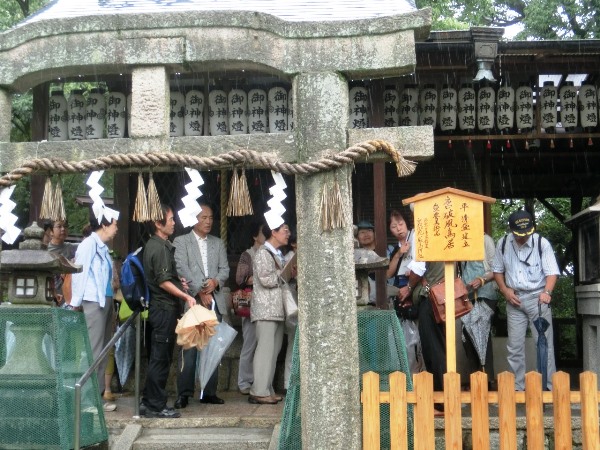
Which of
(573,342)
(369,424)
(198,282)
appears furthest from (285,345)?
(573,342)

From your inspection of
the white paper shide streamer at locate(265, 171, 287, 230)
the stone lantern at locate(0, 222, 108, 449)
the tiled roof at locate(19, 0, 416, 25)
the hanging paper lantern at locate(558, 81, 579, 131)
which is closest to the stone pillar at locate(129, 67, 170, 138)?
the tiled roof at locate(19, 0, 416, 25)

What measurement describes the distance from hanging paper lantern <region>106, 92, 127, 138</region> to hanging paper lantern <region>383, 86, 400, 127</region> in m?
3.30

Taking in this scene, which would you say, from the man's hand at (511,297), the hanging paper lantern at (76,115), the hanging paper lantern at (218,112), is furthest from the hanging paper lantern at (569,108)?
the hanging paper lantern at (76,115)

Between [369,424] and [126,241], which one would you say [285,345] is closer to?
[126,241]

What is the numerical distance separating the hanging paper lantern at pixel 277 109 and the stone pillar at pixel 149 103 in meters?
2.39

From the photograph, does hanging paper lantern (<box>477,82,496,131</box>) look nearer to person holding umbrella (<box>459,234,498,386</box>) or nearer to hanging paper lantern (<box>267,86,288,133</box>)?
person holding umbrella (<box>459,234,498,386</box>)

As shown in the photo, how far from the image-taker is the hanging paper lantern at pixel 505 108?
997 centimetres

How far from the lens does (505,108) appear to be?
393 inches

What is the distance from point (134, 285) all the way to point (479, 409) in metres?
3.81

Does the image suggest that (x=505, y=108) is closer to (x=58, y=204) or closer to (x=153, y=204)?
(x=153, y=204)

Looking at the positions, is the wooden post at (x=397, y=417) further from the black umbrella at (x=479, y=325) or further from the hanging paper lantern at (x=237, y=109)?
the hanging paper lantern at (x=237, y=109)

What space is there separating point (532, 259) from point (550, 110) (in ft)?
7.58

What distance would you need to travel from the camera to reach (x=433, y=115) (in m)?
9.89

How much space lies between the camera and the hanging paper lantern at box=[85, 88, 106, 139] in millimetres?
8227
